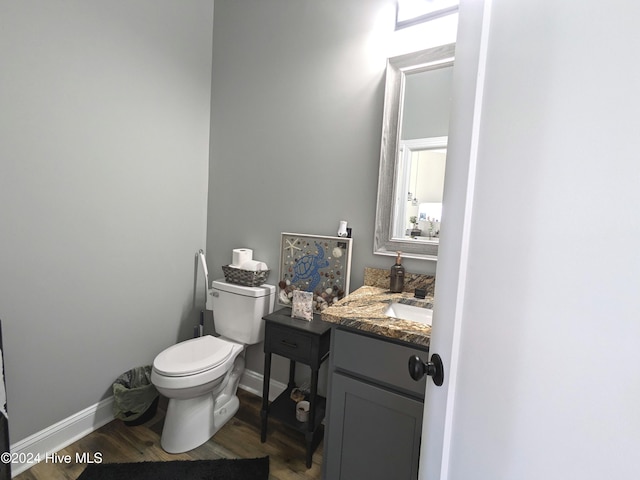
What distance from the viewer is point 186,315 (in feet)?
7.02

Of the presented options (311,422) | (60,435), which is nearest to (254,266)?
(311,422)

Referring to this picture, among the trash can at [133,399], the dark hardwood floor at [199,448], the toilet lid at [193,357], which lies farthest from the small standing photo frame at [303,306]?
the trash can at [133,399]

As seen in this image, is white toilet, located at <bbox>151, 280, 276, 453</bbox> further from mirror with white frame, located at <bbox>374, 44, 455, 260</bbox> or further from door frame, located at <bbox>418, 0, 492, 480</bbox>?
door frame, located at <bbox>418, 0, 492, 480</bbox>

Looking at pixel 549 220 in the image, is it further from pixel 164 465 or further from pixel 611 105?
pixel 164 465

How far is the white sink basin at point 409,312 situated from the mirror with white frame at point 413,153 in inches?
11.8

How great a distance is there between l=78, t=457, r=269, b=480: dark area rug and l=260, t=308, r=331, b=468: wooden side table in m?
0.20

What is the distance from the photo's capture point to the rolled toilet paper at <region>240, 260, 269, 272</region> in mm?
1869

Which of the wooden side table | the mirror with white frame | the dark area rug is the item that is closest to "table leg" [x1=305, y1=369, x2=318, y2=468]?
the wooden side table

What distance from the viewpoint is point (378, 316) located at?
3.57 feet

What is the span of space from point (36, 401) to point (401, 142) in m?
2.29

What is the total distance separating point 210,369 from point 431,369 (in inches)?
50.2

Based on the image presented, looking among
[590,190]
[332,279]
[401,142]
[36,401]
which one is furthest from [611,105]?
[36,401]

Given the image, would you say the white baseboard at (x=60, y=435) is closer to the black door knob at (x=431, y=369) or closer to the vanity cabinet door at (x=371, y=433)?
the vanity cabinet door at (x=371, y=433)

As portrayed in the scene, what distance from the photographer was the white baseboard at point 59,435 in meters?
1.34
